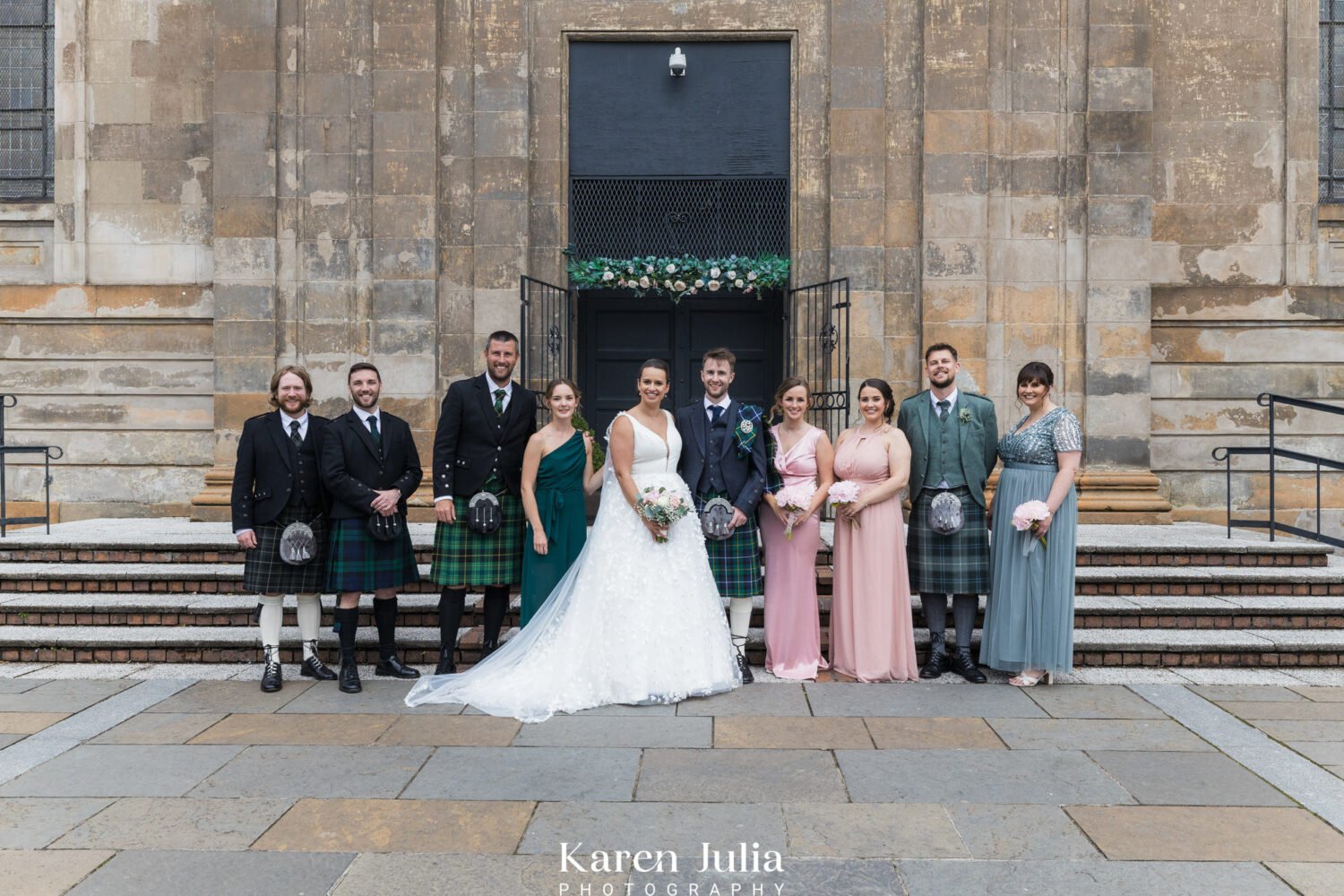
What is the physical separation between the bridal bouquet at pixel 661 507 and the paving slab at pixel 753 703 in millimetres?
1014

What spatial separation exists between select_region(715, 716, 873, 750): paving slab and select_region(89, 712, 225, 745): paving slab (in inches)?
110

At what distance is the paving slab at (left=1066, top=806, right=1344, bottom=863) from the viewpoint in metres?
4.00

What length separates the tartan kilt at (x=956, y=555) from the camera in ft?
22.4

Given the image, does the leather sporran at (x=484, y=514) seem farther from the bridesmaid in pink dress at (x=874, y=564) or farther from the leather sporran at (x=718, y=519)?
the bridesmaid in pink dress at (x=874, y=564)

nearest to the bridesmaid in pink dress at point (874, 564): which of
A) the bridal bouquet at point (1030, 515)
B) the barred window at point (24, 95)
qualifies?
the bridal bouquet at point (1030, 515)

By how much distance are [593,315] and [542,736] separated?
24.1ft

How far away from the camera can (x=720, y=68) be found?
11.9 meters

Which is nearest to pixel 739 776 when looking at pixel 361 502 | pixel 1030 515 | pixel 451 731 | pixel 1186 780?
pixel 451 731

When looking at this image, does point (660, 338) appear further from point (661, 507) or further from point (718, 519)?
point (661, 507)

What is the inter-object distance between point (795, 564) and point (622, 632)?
1261 mm

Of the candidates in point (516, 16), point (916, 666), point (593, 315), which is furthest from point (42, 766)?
point (516, 16)

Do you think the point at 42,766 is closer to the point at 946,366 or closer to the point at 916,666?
the point at 916,666

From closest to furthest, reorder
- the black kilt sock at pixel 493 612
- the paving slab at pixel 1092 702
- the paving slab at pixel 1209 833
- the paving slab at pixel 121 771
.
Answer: the paving slab at pixel 1209 833, the paving slab at pixel 121 771, the paving slab at pixel 1092 702, the black kilt sock at pixel 493 612

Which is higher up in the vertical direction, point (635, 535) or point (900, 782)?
point (635, 535)
